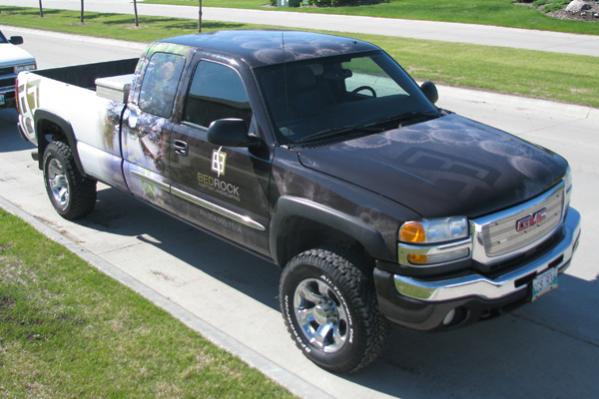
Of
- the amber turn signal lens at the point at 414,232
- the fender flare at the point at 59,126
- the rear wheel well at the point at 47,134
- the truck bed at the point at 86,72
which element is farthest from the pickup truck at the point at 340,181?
the truck bed at the point at 86,72

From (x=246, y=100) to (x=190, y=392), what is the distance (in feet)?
6.62

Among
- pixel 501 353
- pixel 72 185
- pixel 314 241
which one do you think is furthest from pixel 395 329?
pixel 72 185

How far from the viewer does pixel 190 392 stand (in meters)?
4.28

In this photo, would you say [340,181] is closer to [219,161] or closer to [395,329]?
[219,161]

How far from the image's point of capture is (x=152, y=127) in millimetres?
5824

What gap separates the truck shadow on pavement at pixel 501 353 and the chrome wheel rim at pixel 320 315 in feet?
0.88

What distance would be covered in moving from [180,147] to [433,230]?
7.59 feet

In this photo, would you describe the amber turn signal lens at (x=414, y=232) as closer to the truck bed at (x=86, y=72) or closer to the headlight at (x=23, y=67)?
the truck bed at (x=86, y=72)

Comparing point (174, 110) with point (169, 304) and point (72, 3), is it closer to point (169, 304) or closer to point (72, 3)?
point (169, 304)

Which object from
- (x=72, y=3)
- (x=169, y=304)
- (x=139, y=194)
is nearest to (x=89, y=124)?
(x=139, y=194)

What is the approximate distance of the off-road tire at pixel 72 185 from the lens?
711 cm

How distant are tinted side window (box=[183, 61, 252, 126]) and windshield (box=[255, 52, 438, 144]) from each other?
0.66 ft

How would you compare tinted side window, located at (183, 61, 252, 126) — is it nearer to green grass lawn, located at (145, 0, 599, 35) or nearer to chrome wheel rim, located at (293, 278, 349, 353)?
chrome wheel rim, located at (293, 278, 349, 353)

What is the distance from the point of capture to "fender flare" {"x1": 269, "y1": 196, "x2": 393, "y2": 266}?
13.4 ft
